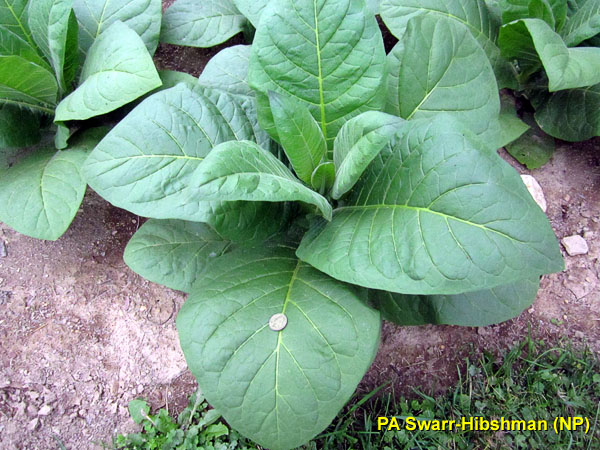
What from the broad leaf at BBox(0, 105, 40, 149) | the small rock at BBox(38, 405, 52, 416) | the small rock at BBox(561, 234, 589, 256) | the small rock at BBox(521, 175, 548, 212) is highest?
the broad leaf at BBox(0, 105, 40, 149)

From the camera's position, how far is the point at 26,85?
1.87 metres

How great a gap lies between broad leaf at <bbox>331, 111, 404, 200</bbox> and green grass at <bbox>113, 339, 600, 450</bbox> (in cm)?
101

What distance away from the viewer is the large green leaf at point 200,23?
2.27 meters

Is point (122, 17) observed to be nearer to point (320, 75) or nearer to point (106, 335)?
point (320, 75)

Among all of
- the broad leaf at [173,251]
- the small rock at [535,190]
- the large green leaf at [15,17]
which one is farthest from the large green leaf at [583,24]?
the large green leaf at [15,17]

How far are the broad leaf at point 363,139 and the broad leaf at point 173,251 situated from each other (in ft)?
2.13

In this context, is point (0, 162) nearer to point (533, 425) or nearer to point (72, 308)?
point (72, 308)

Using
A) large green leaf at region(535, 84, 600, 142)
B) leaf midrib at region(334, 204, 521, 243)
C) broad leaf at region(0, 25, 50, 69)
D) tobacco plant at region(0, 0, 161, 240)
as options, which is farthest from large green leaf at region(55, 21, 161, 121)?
large green leaf at region(535, 84, 600, 142)

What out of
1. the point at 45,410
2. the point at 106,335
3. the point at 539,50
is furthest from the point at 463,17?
the point at 45,410

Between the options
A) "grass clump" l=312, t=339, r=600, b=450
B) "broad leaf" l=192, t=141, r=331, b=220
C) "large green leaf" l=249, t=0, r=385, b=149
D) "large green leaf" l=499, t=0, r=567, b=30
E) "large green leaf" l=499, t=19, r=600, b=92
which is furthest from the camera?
"large green leaf" l=499, t=0, r=567, b=30

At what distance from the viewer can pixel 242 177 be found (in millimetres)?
1191

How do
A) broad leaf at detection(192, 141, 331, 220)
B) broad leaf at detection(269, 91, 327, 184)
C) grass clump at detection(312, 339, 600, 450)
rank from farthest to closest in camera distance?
grass clump at detection(312, 339, 600, 450), broad leaf at detection(269, 91, 327, 184), broad leaf at detection(192, 141, 331, 220)

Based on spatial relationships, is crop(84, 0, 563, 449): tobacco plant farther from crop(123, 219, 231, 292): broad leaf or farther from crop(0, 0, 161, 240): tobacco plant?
crop(0, 0, 161, 240): tobacco plant

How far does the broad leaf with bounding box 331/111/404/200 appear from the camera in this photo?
1.23m
